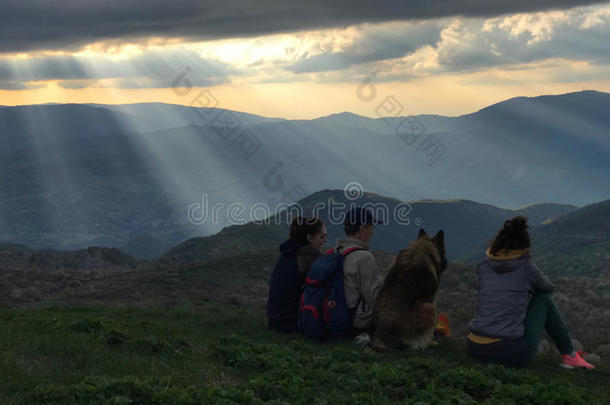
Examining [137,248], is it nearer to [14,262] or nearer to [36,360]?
[14,262]

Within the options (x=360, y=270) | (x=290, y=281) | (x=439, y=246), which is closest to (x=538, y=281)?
(x=439, y=246)

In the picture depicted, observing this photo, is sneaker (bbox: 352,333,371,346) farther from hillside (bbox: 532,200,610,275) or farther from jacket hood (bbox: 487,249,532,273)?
hillside (bbox: 532,200,610,275)

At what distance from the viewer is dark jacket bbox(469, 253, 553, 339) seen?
9.54m

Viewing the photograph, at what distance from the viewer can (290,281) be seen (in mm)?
12352

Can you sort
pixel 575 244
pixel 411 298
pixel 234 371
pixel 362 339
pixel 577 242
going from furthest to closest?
pixel 577 242, pixel 575 244, pixel 362 339, pixel 411 298, pixel 234 371

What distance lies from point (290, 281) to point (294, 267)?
31 cm

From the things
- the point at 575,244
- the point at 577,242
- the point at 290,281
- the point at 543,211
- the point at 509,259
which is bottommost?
the point at 575,244

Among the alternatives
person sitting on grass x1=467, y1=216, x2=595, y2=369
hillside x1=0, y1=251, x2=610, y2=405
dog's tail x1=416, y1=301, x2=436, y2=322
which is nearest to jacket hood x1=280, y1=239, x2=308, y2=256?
hillside x1=0, y1=251, x2=610, y2=405

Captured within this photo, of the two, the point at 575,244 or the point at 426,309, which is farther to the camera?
the point at 575,244

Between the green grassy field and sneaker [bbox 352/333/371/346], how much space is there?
0.22 metres

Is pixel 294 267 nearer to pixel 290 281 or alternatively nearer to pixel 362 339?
pixel 290 281

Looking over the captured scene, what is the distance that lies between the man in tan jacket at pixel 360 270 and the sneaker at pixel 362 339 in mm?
277

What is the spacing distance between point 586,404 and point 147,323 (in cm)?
852

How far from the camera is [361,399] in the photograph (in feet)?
24.9
